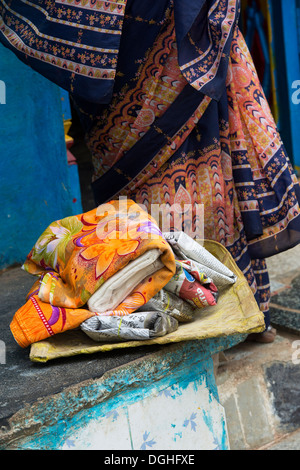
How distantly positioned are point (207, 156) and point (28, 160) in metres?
0.93

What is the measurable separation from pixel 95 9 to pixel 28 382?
1.25 m

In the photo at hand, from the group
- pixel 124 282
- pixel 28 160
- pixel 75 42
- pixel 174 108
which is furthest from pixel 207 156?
pixel 28 160

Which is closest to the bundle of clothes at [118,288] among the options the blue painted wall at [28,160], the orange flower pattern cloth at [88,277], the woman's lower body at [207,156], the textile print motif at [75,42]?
the orange flower pattern cloth at [88,277]

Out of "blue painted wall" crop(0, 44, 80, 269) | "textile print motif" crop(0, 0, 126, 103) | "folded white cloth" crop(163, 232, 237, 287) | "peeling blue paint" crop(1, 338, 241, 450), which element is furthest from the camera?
"blue painted wall" crop(0, 44, 80, 269)

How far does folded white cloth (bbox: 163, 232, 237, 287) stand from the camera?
2004 millimetres

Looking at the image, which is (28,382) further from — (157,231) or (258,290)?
(258,290)

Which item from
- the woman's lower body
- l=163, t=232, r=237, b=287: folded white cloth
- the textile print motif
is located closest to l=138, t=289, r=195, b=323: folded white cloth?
l=163, t=232, r=237, b=287: folded white cloth

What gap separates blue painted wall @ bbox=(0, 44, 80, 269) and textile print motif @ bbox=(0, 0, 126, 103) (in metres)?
0.50

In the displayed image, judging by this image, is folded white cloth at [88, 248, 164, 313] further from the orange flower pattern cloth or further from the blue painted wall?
the blue painted wall

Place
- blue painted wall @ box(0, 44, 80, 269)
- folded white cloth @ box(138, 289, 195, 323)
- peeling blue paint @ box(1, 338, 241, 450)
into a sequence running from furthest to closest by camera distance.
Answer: blue painted wall @ box(0, 44, 80, 269)
folded white cloth @ box(138, 289, 195, 323)
peeling blue paint @ box(1, 338, 241, 450)

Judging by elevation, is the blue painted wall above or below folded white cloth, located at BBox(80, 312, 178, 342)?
above

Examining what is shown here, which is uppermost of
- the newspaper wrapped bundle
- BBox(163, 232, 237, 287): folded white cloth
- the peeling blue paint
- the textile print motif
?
the textile print motif

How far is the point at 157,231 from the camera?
1.85 metres
